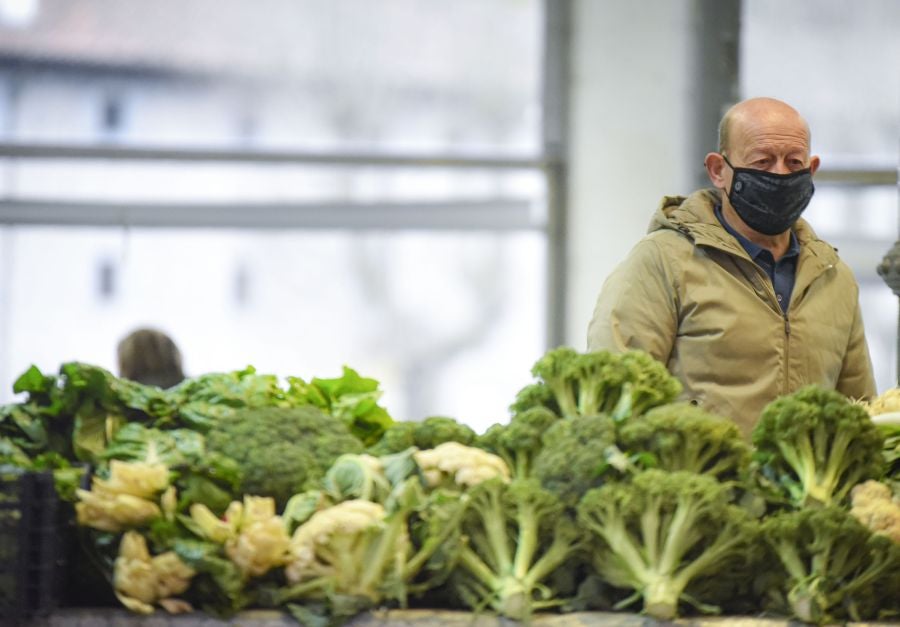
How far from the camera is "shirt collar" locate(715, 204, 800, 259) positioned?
3.15m

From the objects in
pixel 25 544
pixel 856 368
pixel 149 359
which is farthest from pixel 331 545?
pixel 149 359

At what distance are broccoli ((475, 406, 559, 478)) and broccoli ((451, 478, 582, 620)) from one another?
0.50ft

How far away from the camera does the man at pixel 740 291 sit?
3041 millimetres

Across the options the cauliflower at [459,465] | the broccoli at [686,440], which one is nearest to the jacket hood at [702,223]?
the broccoli at [686,440]

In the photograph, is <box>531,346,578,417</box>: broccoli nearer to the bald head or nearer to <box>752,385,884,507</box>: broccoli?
<box>752,385,884,507</box>: broccoli

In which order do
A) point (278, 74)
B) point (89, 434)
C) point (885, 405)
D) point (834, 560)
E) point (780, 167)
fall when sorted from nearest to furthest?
point (834, 560)
point (89, 434)
point (885, 405)
point (780, 167)
point (278, 74)

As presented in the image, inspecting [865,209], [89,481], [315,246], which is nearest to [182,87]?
[315,246]

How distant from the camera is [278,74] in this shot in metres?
7.23

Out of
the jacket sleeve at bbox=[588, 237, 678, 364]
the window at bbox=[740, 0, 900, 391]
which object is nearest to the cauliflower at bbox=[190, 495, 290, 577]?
the jacket sleeve at bbox=[588, 237, 678, 364]

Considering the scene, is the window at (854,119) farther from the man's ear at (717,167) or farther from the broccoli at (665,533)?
the broccoli at (665,533)

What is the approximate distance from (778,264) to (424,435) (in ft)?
3.87

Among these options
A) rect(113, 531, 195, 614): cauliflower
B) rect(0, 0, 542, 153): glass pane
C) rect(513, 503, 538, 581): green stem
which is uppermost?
rect(0, 0, 542, 153): glass pane

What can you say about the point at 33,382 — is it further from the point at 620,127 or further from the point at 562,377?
the point at 620,127

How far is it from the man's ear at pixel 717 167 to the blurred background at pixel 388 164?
12.6 ft
